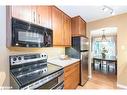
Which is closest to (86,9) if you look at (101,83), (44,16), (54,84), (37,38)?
(44,16)

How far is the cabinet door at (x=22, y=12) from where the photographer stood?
1.28 meters

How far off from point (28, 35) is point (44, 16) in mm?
569

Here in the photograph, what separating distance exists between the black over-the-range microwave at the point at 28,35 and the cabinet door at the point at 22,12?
0.21ft

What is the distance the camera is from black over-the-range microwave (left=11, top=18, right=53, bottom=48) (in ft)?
4.20

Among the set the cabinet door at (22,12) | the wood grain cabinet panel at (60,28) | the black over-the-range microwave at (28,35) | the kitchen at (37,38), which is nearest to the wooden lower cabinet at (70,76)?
the kitchen at (37,38)

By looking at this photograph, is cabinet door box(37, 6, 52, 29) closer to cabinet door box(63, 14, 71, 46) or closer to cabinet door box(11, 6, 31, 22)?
cabinet door box(11, 6, 31, 22)

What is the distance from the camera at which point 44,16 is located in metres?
1.87

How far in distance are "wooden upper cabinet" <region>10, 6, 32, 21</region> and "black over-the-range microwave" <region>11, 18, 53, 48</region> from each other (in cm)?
7

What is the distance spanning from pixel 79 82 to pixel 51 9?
207 centimetres

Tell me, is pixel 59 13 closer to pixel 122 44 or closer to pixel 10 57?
pixel 10 57

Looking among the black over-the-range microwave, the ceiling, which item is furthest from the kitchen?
the ceiling

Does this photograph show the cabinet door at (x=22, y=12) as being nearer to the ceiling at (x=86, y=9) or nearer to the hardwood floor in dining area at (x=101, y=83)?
the ceiling at (x=86, y=9)
